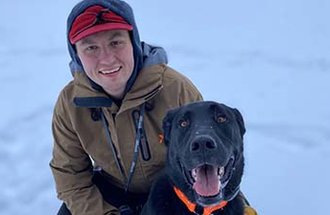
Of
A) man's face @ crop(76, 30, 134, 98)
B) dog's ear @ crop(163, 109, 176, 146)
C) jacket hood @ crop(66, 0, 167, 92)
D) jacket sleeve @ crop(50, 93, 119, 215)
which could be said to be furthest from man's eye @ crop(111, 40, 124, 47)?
jacket sleeve @ crop(50, 93, 119, 215)

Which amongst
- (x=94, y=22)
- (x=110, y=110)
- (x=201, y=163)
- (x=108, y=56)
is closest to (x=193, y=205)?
(x=201, y=163)

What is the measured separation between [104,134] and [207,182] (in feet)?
2.65

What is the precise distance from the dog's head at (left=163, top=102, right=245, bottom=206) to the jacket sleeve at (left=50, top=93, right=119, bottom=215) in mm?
638

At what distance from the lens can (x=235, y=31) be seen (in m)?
6.80

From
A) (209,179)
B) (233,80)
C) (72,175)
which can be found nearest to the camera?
(209,179)

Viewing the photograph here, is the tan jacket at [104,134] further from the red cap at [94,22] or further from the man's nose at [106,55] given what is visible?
the red cap at [94,22]

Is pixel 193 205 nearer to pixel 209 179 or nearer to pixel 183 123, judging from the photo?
pixel 209 179

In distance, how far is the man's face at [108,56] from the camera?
286cm

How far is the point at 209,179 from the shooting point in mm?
2611

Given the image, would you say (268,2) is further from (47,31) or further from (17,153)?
(17,153)

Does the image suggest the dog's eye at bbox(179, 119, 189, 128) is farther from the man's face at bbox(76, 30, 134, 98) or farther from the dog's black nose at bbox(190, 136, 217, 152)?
the man's face at bbox(76, 30, 134, 98)

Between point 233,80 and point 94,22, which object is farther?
point 233,80

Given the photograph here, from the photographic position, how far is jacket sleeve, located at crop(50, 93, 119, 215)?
3262 millimetres

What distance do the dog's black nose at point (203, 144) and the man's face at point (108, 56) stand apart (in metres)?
0.67
